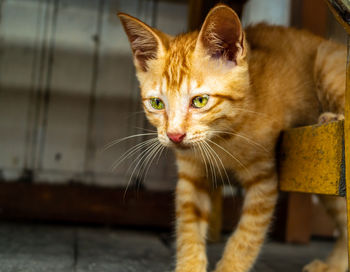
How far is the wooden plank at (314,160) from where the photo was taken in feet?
3.60

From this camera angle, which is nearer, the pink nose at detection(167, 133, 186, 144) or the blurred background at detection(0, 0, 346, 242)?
the pink nose at detection(167, 133, 186, 144)

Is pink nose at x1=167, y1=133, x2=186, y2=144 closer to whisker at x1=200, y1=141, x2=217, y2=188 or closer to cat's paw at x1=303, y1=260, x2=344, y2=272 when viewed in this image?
whisker at x1=200, y1=141, x2=217, y2=188

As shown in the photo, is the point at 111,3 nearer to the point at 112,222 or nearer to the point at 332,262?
the point at 112,222

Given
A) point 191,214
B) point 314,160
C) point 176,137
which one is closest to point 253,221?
point 191,214

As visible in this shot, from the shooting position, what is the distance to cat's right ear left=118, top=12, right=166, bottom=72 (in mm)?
1406

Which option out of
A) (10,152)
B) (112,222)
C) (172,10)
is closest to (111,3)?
(172,10)

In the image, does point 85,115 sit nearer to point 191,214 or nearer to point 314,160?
point 191,214

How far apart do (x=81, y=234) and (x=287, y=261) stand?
105 cm

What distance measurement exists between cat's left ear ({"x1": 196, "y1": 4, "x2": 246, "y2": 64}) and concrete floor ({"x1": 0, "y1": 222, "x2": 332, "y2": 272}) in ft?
2.73

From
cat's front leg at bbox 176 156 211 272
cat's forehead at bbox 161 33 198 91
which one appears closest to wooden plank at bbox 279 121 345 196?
cat's front leg at bbox 176 156 211 272

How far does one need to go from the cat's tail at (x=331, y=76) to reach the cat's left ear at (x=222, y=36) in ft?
1.45

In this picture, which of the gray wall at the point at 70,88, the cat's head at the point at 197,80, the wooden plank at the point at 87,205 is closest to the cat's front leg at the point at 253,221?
the cat's head at the point at 197,80

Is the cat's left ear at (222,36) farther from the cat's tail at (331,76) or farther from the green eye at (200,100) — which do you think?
the cat's tail at (331,76)

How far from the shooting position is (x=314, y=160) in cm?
124
